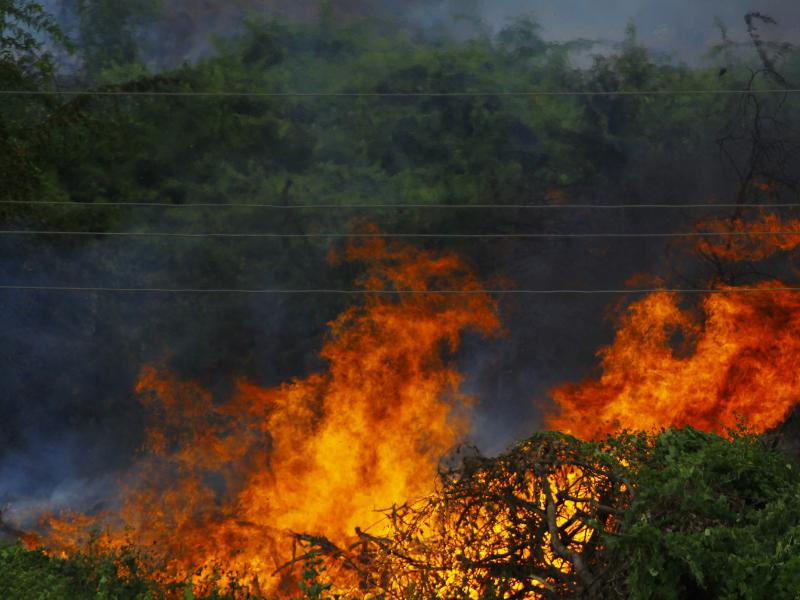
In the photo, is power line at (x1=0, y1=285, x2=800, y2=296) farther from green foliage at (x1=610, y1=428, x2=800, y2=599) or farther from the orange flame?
green foliage at (x1=610, y1=428, x2=800, y2=599)

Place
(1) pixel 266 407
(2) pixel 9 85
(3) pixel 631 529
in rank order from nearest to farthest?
(3) pixel 631 529 → (2) pixel 9 85 → (1) pixel 266 407

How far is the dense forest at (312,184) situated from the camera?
864 inches

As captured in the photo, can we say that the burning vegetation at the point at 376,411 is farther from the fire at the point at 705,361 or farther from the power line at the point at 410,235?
the power line at the point at 410,235

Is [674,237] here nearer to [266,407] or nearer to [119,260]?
[266,407]

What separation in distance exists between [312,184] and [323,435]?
5796 millimetres

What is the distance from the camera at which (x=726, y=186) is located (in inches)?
882

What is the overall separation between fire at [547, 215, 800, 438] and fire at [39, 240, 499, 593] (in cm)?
270

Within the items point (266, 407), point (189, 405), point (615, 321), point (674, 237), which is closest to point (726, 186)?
point (674, 237)

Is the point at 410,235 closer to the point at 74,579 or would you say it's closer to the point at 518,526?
the point at 74,579

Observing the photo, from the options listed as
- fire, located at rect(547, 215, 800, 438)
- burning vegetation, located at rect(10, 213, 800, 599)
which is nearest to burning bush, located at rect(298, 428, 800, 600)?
burning vegetation, located at rect(10, 213, 800, 599)

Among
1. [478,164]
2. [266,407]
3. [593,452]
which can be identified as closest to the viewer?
[593,452]

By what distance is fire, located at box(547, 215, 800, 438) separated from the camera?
19734 mm

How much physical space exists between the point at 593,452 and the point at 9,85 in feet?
47.2

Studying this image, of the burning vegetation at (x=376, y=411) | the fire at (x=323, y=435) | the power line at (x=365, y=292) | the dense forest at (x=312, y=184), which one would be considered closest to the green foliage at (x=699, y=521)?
the burning vegetation at (x=376, y=411)
